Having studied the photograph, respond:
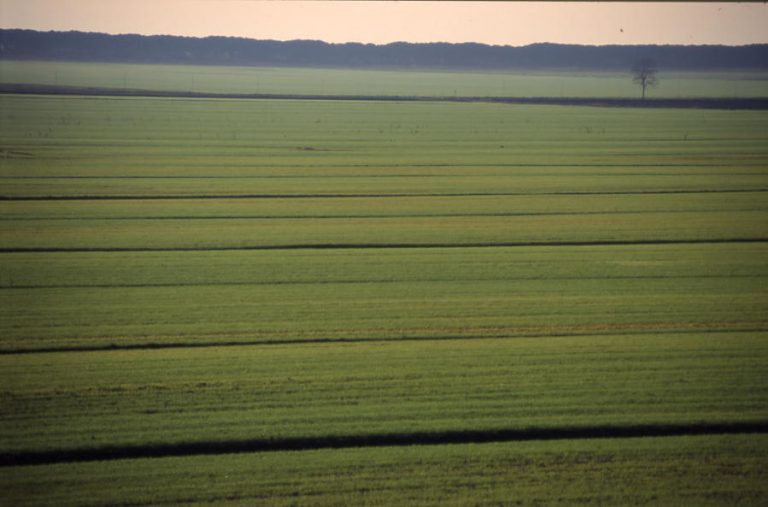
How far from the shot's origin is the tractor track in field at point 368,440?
9.70 metres

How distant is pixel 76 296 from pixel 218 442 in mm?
6635

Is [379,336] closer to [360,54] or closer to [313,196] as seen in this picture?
[313,196]

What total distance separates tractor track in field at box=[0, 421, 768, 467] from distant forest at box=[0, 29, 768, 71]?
124087mm

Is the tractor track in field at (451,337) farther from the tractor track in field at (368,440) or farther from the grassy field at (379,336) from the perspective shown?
the tractor track in field at (368,440)

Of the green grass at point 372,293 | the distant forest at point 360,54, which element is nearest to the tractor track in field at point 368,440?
the green grass at point 372,293

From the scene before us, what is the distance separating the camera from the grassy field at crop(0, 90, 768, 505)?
372 inches

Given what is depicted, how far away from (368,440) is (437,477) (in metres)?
1.13

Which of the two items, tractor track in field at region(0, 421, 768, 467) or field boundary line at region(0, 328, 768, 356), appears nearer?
tractor track in field at region(0, 421, 768, 467)

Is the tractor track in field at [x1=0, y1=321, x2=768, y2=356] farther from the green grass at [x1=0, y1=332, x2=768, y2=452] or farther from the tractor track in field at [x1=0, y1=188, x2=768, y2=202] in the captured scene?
the tractor track in field at [x1=0, y1=188, x2=768, y2=202]

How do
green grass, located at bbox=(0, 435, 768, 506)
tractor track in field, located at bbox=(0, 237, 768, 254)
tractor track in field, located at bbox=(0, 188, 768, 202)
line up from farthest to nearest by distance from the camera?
1. tractor track in field, located at bbox=(0, 188, 768, 202)
2. tractor track in field, located at bbox=(0, 237, 768, 254)
3. green grass, located at bbox=(0, 435, 768, 506)

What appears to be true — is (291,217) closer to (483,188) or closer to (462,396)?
(483,188)

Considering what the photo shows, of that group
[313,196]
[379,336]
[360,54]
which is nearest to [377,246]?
[379,336]

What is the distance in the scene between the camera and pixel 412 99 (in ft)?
A: 225

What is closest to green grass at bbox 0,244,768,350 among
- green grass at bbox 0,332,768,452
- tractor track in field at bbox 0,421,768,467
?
green grass at bbox 0,332,768,452
